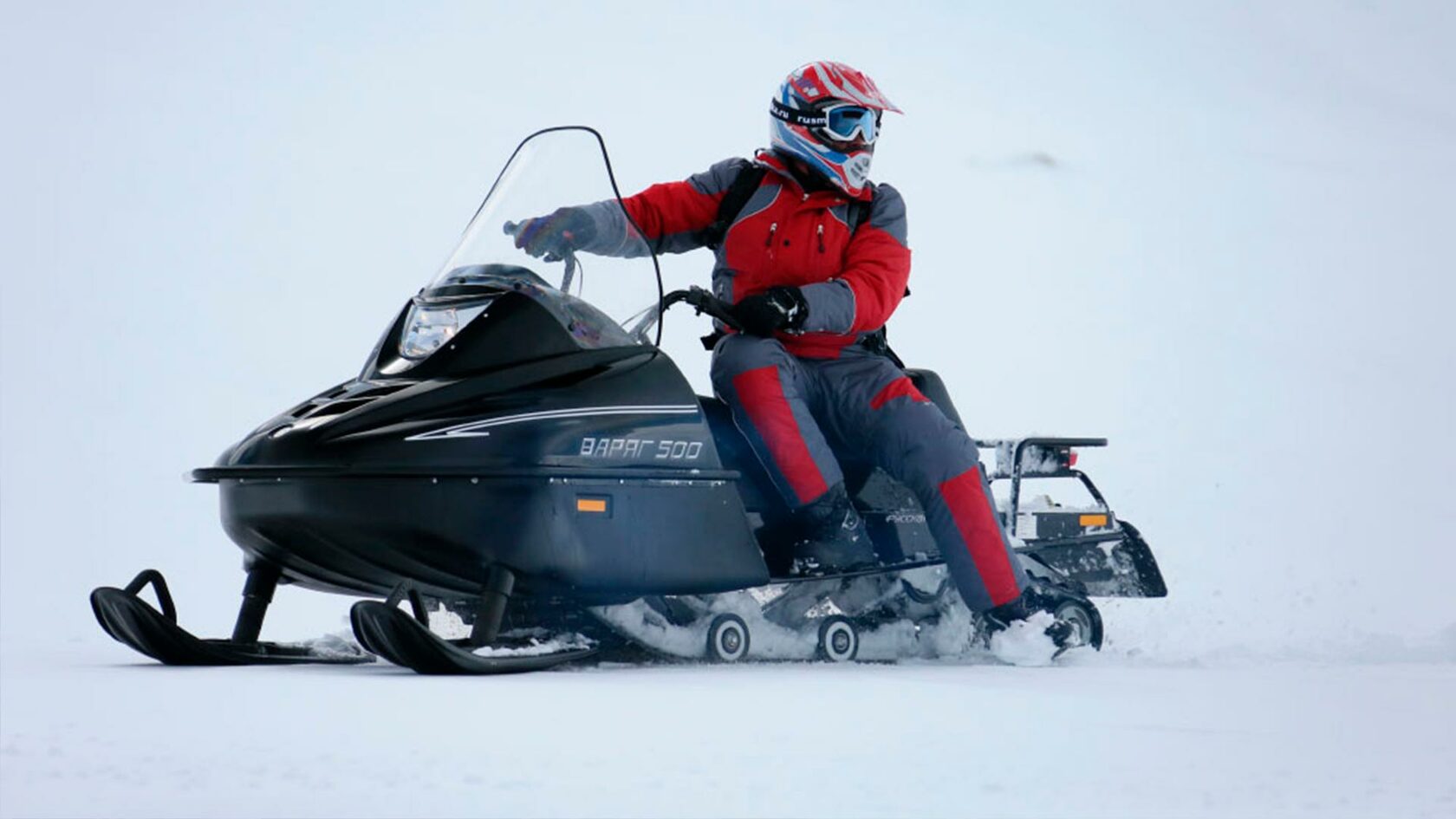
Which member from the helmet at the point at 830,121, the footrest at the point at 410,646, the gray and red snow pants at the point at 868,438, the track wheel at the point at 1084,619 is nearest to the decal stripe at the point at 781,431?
the gray and red snow pants at the point at 868,438

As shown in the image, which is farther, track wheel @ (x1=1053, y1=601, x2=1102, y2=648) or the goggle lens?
track wheel @ (x1=1053, y1=601, x2=1102, y2=648)

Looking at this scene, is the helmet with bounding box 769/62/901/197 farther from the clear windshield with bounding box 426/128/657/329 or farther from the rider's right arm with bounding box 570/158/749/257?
the clear windshield with bounding box 426/128/657/329

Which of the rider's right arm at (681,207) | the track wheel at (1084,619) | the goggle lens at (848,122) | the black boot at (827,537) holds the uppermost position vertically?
the goggle lens at (848,122)

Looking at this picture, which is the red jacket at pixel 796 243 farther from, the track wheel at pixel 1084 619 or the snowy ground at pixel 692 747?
the snowy ground at pixel 692 747

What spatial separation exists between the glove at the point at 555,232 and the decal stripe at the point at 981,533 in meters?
1.17

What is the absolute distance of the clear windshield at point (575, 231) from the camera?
172 inches

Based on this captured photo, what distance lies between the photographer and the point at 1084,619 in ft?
16.5

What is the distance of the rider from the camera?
4.57 meters

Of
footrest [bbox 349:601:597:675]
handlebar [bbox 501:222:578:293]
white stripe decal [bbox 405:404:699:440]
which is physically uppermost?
handlebar [bbox 501:222:578:293]

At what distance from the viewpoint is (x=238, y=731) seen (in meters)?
2.91

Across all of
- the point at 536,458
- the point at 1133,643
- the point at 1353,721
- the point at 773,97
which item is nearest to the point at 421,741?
the point at 536,458

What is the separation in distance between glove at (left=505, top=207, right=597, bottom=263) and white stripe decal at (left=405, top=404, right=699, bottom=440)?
0.48 meters

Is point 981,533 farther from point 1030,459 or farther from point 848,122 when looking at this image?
point 848,122

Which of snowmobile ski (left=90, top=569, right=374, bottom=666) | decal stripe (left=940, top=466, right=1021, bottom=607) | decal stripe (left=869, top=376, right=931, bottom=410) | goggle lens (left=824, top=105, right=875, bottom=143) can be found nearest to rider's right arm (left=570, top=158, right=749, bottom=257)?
goggle lens (left=824, top=105, right=875, bottom=143)
